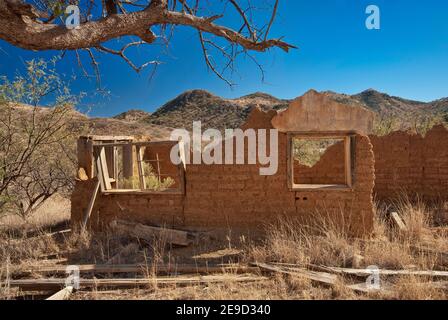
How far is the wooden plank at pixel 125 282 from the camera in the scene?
15.0 ft

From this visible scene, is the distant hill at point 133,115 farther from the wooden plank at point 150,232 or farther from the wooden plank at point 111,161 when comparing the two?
the wooden plank at point 150,232

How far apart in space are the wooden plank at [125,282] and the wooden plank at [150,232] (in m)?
1.53

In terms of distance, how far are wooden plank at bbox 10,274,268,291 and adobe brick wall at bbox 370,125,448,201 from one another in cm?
663

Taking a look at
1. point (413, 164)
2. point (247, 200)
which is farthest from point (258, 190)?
point (413, 164)

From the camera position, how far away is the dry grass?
4148 millimetres

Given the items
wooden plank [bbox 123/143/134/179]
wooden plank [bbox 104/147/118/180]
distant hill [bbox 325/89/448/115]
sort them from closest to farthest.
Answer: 1. wooden plank [bbox 104/147/118/180]
2. wooden plank [bbox 123/143/134/179]
3. distant hill [bbox 325/89/448/115]

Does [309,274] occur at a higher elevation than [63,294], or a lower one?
higher

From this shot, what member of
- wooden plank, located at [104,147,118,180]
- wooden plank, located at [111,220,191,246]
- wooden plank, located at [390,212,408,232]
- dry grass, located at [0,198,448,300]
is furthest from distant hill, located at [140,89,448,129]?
dry grass, located at [0,198,448,300]

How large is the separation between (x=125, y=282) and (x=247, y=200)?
2871mm

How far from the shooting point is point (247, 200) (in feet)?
21.7

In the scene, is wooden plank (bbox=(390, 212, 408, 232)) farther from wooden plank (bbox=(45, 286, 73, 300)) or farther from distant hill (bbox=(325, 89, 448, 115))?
distant hill (bbox=(325, 89, 448, 115))

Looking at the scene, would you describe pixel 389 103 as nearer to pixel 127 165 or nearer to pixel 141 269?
pixel 127 165
